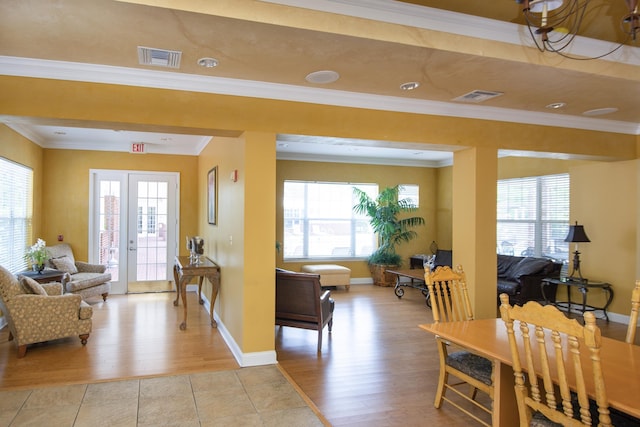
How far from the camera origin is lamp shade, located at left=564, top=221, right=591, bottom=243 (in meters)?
5.80

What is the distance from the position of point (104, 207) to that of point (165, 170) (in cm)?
121

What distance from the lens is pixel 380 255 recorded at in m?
8.88

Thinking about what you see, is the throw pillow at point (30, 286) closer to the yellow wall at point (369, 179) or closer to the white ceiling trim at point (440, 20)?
the white ceiling trim at point (440, 20)

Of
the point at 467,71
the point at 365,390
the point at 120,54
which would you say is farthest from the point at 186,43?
the point at 365,390

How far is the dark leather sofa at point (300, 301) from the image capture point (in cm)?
444

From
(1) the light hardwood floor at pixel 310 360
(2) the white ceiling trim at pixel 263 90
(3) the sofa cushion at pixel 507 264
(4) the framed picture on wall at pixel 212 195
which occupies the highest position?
(2) the white ceiling trim at pixel 263 90

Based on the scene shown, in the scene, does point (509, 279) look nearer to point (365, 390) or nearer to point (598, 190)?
point (598, 190)

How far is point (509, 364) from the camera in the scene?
2.18m

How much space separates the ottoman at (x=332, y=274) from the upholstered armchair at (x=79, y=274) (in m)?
3.49

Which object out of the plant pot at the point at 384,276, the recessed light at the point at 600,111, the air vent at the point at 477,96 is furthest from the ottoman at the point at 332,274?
the recessed light at the point at 600,111

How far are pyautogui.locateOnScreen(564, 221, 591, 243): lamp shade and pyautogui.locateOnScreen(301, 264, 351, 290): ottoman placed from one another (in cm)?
386

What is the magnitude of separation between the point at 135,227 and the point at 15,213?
2.14 m

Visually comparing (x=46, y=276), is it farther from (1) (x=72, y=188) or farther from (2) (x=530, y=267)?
(2) (x=530, y=267)

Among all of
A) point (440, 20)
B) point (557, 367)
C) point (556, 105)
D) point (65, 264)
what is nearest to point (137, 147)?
point (65, 264)
